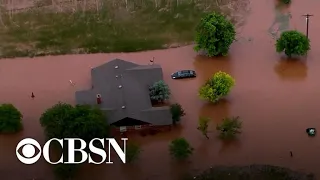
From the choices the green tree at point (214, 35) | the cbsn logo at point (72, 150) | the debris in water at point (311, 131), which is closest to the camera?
the cbsn logo at point (72, 150)

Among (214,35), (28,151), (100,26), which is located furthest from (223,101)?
(100,26)

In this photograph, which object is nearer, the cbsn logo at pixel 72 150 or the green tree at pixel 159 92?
the cbsn logo at pixel 72 150

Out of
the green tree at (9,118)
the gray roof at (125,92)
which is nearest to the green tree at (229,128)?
the gray roof at (125,92)

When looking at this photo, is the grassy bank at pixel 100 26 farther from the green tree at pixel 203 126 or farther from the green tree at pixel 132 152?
the green tree at pixel 132 152

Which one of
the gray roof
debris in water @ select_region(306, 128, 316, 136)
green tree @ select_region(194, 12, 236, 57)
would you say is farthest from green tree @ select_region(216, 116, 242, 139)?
green tree @ select_region(194, 12, 236, 57)

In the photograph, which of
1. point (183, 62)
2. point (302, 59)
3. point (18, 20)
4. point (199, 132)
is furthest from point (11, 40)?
point (302, 59)

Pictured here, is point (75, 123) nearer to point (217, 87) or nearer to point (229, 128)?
point (229, 128)

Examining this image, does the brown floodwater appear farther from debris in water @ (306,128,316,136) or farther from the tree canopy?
the tree canopy
